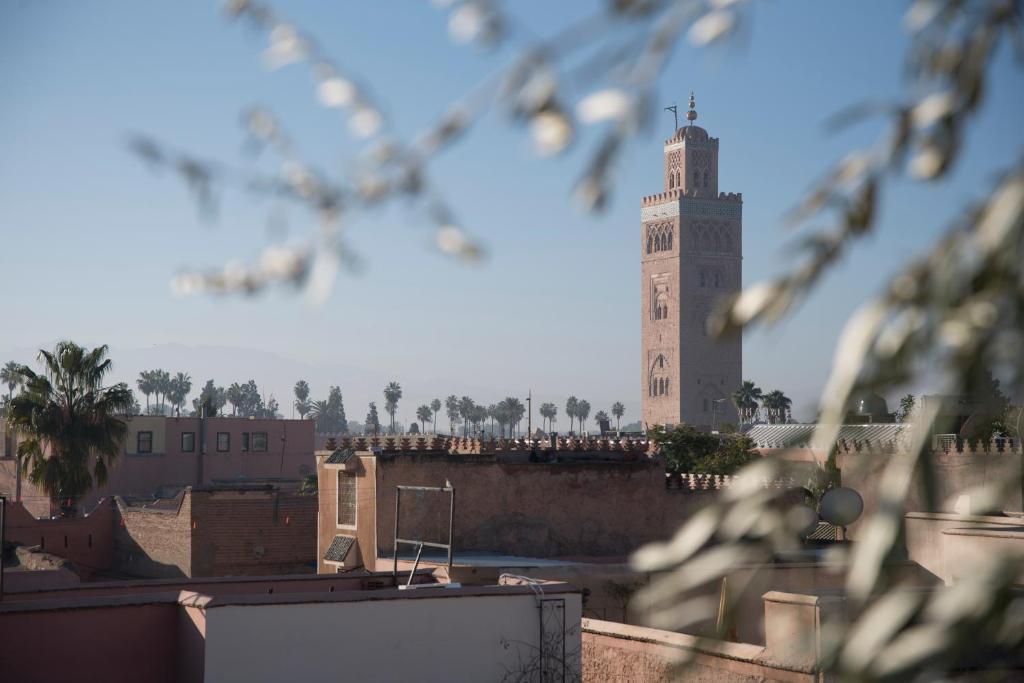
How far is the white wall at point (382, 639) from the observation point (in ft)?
38.9

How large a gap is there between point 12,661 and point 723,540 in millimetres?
11241

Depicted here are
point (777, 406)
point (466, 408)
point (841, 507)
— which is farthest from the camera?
point (466, 408)

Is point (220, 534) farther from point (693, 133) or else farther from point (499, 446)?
point (693, 133)

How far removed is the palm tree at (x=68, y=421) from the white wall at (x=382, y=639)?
2238cm

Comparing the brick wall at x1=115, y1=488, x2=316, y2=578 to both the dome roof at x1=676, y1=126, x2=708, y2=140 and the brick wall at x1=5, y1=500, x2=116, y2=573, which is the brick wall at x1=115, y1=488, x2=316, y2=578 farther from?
the dome roof at x1=676, y1=126, x2=708, y2=140

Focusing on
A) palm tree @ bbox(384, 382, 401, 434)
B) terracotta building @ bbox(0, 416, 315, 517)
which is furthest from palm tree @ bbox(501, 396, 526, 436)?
terracotta building @ bbox(0, 416, 315, 517)

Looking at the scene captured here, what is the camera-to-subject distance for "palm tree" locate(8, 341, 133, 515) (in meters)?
33.3

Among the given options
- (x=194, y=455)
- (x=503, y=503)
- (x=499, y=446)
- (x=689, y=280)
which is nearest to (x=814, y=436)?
(x=503, y=503)

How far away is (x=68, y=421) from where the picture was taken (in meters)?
34.4

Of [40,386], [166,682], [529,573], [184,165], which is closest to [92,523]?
[40,386]

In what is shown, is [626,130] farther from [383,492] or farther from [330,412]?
[330,412]

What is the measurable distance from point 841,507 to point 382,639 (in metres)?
9.03

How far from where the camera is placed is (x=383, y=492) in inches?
942

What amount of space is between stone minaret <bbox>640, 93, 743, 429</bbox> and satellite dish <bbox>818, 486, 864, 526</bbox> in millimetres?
96522
